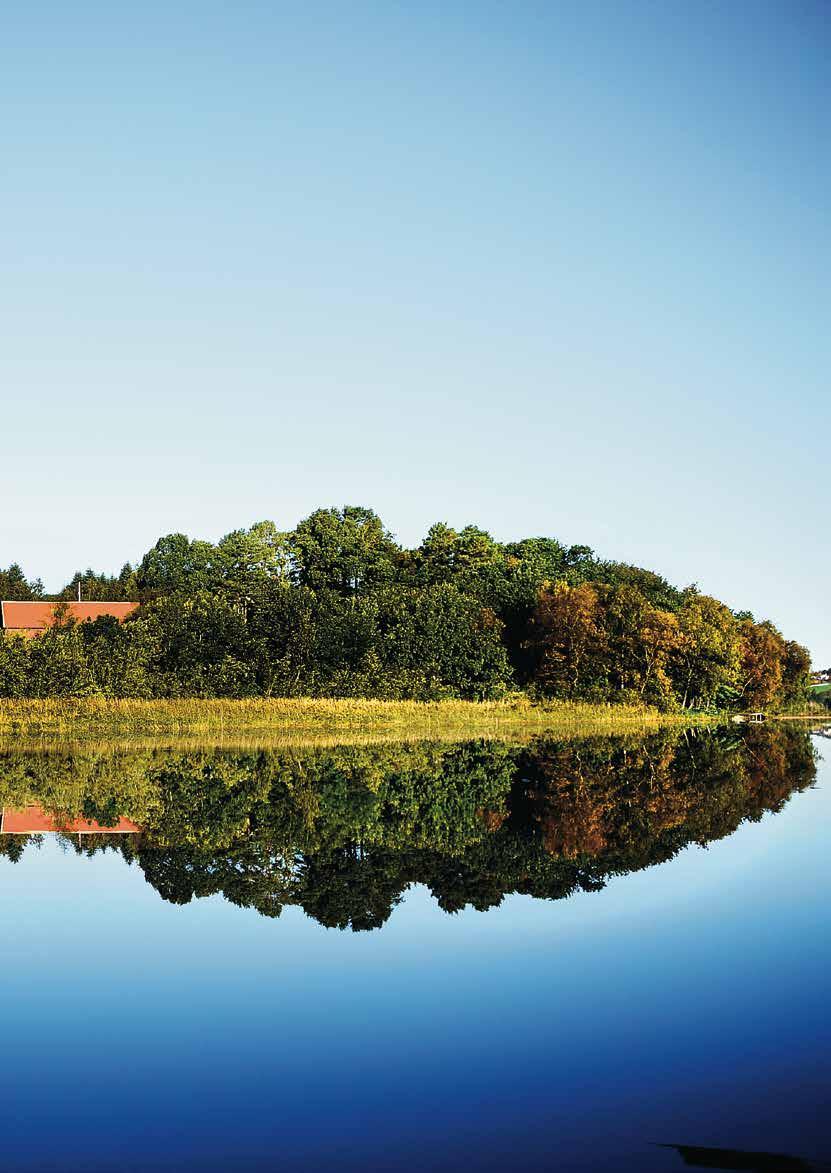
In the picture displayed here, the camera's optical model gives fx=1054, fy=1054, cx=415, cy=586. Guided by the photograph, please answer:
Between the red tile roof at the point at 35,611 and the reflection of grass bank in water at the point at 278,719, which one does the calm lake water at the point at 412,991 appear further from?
the red tile roof at the point at 35,611

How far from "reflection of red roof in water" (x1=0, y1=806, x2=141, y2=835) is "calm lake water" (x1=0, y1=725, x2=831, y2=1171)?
0.31 feet

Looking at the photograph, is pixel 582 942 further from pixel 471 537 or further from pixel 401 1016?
pixel 471 537

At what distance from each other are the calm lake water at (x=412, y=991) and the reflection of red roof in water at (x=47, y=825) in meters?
0.09

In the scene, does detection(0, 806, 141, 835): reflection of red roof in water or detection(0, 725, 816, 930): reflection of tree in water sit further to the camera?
detection(0, 806, 141, 835): reflection of red roof in water

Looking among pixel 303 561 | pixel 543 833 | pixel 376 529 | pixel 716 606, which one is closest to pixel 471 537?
pixel 376 529

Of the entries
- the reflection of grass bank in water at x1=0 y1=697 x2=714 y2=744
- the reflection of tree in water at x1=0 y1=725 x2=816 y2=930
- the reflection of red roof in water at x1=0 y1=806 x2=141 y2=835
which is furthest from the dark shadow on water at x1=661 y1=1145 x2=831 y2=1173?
the reflection of grass bank in water at x1=0 y1=697 x2=714 y2=744

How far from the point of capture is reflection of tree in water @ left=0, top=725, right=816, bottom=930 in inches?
470

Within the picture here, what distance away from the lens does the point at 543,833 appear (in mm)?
15719

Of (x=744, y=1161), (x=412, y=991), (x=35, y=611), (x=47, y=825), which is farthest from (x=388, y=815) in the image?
(x=35, y=611)

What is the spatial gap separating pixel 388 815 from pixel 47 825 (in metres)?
5.51

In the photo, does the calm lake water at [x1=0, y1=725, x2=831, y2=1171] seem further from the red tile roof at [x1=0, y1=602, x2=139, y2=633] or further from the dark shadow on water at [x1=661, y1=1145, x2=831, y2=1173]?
the red tile roof at [x1=0, y1=602, x2=139, y2=633]

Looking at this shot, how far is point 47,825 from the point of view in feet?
55.5

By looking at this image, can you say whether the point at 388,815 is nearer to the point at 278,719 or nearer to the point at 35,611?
the point at 278,719

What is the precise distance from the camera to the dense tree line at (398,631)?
41844 millimetres
